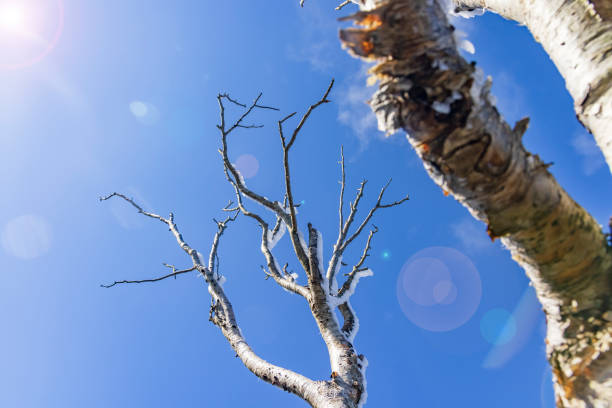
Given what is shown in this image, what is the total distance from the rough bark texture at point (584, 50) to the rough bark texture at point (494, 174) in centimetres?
41

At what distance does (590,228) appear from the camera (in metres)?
1.12

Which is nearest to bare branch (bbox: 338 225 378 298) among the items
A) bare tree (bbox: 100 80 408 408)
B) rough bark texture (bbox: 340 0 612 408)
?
bare tree (bbox: 100 80 408 408)

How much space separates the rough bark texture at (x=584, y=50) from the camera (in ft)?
4.03

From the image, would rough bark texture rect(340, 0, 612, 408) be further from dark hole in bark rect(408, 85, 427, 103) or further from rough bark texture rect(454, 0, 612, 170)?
rough bark texture rect(454, 0, 612, 170)

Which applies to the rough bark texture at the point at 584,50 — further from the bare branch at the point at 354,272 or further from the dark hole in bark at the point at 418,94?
the bare branch at the point at 354,272

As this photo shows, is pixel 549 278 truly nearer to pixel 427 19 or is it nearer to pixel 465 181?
pixel 465 181

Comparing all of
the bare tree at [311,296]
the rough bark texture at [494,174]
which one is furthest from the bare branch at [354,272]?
the rough bark texture at [494,174]

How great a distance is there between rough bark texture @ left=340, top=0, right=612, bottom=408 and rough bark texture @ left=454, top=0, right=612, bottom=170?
1.35ft

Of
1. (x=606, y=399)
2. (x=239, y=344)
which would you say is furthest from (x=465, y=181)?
(x=239, y=344)

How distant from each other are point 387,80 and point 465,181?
0.40m

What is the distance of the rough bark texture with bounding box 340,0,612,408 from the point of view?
93cm

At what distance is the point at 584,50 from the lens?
139 centimetres

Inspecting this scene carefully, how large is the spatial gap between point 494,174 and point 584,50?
3.23ft

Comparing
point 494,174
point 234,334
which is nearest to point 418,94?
point 494,174
